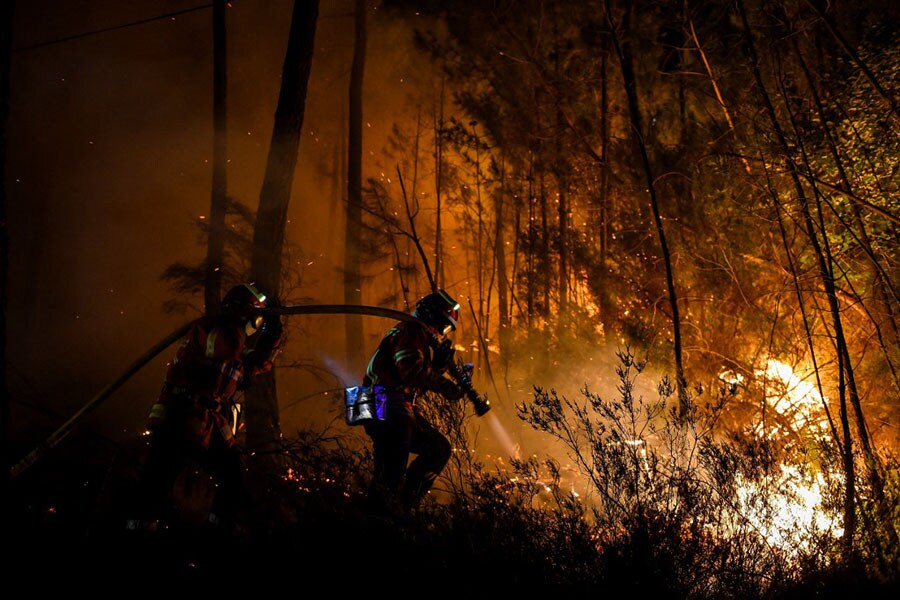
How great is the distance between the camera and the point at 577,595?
9.29ft

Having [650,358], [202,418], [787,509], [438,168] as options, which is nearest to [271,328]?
[202,418]

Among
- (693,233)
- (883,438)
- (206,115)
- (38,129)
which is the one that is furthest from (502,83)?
(38,129)

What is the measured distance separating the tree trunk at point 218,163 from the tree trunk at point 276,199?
266 centimetres

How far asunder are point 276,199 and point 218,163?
3156 mm

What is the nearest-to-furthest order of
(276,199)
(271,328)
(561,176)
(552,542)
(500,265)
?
(552,542)
(271,328)
(276,199)
(561,176)
(500,265)

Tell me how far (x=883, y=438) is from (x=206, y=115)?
55.1 feet

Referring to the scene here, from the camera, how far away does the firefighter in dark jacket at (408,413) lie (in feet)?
13.9

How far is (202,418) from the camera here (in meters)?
3.90

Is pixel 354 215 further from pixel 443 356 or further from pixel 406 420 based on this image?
pixel 406 420

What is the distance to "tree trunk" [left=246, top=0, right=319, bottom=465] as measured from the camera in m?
6.99

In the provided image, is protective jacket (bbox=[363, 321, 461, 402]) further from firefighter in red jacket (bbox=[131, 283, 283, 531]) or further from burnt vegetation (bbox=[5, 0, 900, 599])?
firefighter in red jacket (bbox=[131, 283, 283, 531])

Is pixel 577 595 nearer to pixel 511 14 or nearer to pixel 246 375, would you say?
pixel 246 375

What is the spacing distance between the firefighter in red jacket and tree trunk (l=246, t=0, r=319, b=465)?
287 centimetres

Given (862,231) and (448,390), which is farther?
(862,231)
